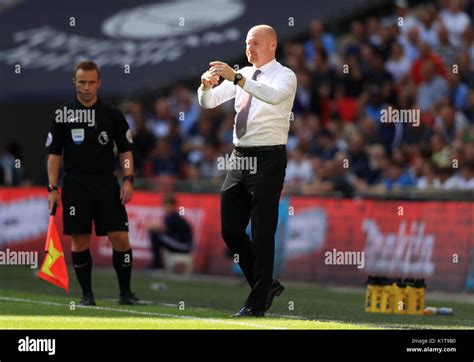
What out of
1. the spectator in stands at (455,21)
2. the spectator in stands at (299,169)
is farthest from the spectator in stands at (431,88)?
the spectator in stands at (299,169)

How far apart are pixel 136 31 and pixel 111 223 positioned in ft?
46.0

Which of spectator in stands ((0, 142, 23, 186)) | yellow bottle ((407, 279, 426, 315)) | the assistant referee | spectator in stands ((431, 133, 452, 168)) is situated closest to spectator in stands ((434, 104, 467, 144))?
spectator in stands ((431, 133, 452, 168))

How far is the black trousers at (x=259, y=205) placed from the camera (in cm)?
1363

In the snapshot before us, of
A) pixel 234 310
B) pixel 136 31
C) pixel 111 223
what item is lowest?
pixel 234 310

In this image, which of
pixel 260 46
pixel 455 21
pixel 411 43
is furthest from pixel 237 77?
pixel 411 43

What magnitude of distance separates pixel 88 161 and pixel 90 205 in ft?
1.47

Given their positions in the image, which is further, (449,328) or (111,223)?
(111,223)

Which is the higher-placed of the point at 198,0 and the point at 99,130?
the point at 198,0

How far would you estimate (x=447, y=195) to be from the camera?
20.3m

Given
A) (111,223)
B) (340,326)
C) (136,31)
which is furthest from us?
(136,31)

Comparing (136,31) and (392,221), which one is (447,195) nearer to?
(392,221)

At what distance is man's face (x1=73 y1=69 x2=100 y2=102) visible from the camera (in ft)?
49.0

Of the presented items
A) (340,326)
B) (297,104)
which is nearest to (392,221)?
(297,104)

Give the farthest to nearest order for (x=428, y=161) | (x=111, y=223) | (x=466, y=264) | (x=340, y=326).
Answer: (x=428, y=161)
(x=466, y=264)
(x=111, y=223)
(x=340, y=326)
